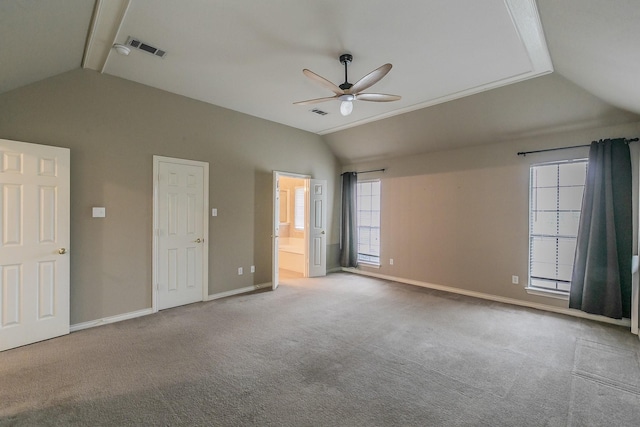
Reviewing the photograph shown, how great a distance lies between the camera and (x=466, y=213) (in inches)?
202

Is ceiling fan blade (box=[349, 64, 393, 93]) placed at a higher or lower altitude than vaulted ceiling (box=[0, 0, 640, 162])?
lower

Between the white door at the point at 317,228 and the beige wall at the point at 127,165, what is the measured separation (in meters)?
1.29

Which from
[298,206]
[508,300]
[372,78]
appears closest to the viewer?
[372,78]

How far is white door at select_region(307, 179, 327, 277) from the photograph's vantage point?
6.19 meters

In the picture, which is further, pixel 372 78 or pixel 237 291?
pixel 237 291

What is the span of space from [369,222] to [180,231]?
13.3ft

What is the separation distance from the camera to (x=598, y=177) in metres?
3.80

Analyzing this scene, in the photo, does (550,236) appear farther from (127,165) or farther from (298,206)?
(127,165)

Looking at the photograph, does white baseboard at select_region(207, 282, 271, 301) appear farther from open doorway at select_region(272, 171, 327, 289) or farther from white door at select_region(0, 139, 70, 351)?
white door at select_region(0, 139, 70, 351)

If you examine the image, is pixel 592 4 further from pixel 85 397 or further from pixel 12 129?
pixel 12 129

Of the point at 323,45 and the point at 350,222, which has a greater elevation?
the point at 323,45

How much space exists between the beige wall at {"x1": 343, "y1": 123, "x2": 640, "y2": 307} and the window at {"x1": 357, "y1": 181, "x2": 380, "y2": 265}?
1.02 feet

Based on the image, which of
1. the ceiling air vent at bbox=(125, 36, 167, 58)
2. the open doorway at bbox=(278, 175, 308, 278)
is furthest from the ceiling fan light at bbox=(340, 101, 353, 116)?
the open doorway at bbox=(278, 175, 308, 278)

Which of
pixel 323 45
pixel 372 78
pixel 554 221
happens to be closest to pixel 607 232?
pixel 554 221
